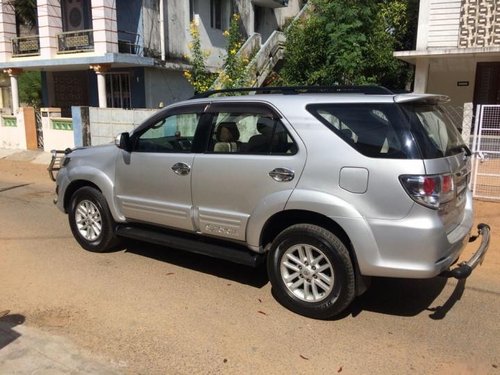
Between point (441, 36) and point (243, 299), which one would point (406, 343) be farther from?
point (441, 36)

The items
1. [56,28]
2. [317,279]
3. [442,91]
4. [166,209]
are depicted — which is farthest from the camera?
[56,28]

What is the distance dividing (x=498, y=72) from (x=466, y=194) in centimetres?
1182

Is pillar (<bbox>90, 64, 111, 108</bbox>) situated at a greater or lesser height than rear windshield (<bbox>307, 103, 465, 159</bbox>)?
greater

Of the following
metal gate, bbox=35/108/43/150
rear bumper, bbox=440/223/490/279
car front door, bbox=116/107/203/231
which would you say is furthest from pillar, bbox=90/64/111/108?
rear bumper, bbox=440/223/490/279

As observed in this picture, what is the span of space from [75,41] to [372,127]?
15.5 metres

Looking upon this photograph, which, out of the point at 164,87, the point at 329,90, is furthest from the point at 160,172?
the point at 164,87

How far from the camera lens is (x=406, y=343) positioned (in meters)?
3.74

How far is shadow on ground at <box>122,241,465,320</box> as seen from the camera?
4355mm

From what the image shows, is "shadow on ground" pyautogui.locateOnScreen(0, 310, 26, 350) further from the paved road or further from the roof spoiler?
the roof spoiler

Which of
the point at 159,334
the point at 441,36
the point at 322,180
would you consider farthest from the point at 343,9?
the point at 159,334

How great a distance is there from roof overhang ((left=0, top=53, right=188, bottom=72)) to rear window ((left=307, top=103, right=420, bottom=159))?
13.0 m

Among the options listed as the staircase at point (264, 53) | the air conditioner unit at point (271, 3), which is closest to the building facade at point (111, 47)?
the staircase at point (264, 53)

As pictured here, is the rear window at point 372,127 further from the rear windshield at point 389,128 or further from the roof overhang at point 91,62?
the roof overhang at point 91,62

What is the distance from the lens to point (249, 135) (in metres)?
4.62
